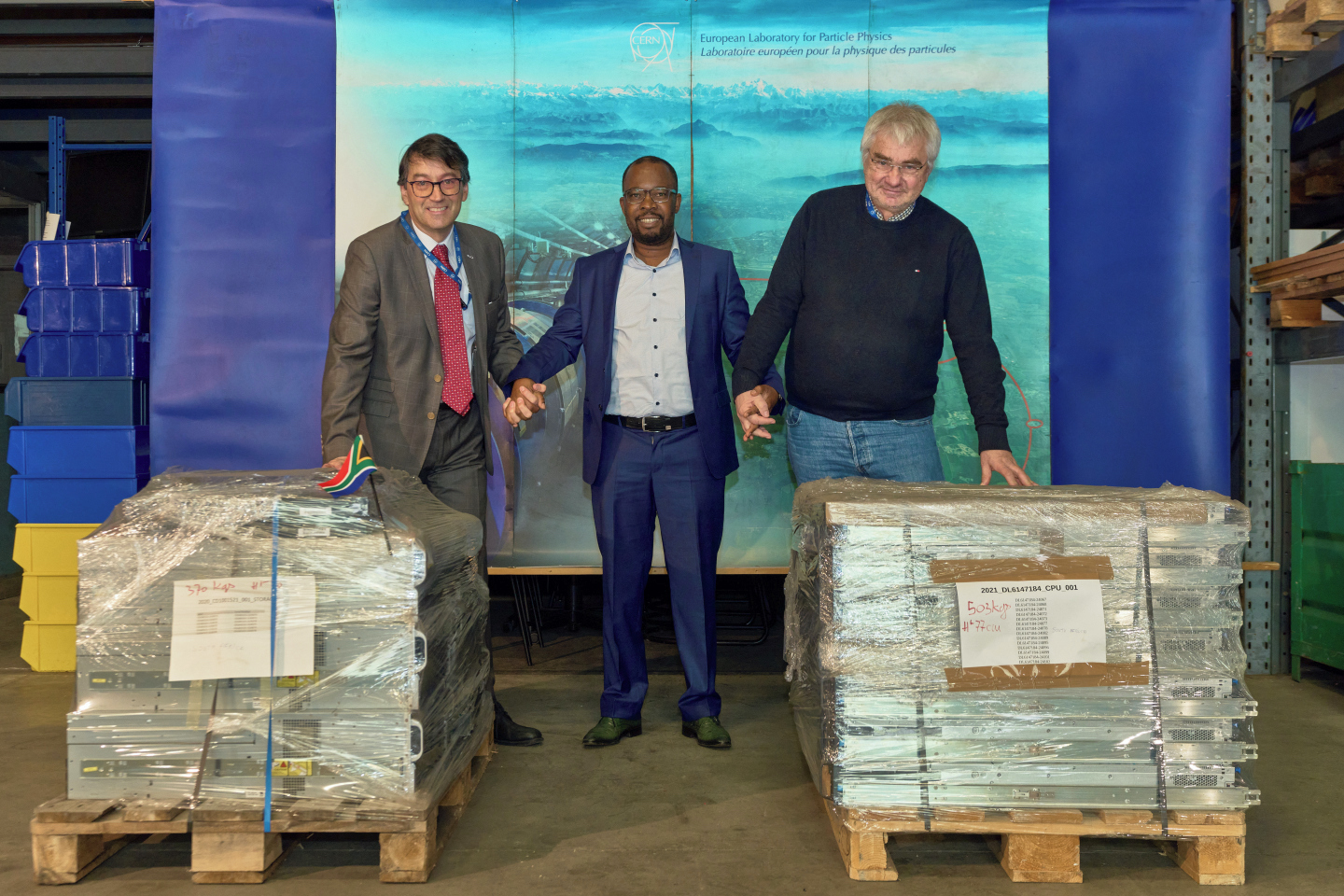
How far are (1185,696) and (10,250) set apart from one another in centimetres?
958

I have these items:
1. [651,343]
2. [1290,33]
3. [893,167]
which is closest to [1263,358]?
[1290,33]

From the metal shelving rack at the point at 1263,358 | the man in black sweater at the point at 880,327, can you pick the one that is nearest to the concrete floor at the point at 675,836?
the metal shelving rack at the point at 1263,358

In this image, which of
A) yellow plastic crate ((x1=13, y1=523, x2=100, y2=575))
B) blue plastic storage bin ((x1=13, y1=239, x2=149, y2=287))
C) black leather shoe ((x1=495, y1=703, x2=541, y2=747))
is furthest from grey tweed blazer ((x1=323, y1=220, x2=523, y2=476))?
yellow plastic crate ((x1=13, y1=523, x2=100, y2=575))

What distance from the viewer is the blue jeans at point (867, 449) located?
3.31m

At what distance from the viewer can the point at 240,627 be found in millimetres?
2486

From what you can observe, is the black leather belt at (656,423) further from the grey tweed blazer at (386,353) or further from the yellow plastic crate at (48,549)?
the yellow plastic crate at (48,549)

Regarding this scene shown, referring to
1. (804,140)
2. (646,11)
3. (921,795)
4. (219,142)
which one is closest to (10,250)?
(219,142)

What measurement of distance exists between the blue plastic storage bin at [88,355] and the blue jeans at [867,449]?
3.73 metres

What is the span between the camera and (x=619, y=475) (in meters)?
3.71

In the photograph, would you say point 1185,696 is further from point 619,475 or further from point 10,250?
point 10,250

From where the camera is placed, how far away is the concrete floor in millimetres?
2561

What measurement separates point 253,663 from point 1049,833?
2.10 m

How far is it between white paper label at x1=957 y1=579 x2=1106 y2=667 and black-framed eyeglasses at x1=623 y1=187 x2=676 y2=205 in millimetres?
1876

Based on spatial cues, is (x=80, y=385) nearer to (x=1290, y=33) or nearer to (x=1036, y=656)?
(x=1036, y=656)
